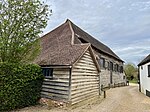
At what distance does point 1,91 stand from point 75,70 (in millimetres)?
5045

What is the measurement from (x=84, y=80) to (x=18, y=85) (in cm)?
524

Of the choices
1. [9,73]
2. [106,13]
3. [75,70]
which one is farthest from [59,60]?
[106,13]

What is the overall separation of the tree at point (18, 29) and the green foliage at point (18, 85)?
1.05 meters

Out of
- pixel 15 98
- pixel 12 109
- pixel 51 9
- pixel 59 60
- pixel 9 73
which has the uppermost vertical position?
pixel 51 9

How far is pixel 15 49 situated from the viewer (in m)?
11.1

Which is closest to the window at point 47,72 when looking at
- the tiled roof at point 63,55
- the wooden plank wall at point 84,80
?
the tiled roof at point 63,55

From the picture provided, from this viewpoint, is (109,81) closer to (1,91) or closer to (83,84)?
(83,84)

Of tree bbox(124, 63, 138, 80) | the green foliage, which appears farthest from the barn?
tree bbox(124, 63, 138, 80)

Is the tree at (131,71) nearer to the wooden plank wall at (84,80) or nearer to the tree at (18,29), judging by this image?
the wooden plank wall at (84,80)

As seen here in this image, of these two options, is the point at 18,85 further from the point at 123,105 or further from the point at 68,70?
the point at 123,105

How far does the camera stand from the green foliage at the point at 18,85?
991 centimetres

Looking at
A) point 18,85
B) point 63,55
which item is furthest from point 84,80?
point 18,85

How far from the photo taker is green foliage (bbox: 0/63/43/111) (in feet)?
32.5

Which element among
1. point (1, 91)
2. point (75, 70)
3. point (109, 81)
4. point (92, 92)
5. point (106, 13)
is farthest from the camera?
point (109, 81)
